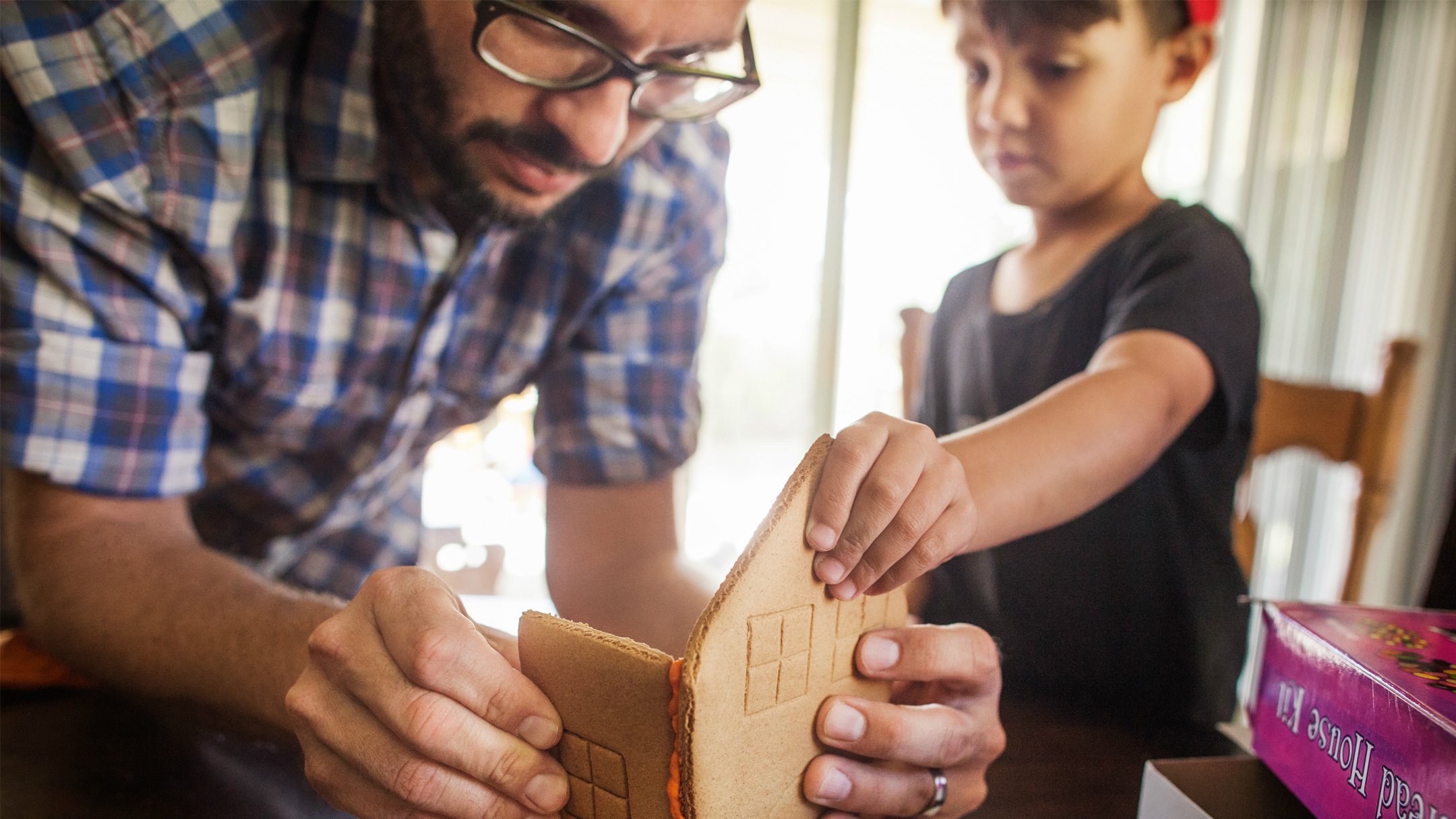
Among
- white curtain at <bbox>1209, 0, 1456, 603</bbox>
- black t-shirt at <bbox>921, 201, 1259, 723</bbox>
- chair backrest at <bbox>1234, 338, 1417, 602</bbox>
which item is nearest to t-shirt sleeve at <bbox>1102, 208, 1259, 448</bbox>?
black t-shirt at <bbox>921, 201, 1259, 723</bbox>

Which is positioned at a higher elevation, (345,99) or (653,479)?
(345,99)

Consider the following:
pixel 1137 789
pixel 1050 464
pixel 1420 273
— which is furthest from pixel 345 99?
pixel 1420 273

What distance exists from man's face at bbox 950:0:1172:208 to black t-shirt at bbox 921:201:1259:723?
8 cm

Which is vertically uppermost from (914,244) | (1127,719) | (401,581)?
(914,244)

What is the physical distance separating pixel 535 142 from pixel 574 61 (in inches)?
3.1

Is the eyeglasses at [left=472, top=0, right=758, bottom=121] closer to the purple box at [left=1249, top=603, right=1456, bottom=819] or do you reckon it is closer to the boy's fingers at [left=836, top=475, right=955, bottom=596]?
the boy's fingers at [left=836, top=475, right=955, bottom=596]

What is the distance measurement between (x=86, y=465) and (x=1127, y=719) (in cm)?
63

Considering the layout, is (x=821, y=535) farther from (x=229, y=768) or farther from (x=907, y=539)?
(x=229, y=768)

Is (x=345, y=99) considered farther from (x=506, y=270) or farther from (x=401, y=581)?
(x=401, y=581)

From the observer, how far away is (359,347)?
0.62m

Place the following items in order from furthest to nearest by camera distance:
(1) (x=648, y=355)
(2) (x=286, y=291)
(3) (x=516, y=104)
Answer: (1) (x=648, y=355) → (2) (x=286, y=291) → (3) (x=516, y=104)

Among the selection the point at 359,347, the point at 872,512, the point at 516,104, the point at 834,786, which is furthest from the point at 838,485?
the point at 359,347

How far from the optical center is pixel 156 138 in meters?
0.49

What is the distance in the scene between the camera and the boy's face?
358 millimetres
